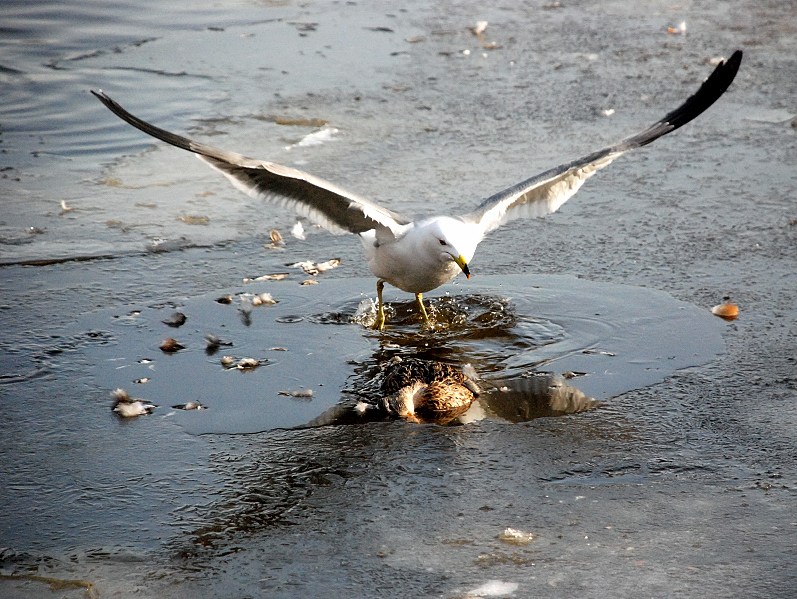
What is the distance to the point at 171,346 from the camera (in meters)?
5.36

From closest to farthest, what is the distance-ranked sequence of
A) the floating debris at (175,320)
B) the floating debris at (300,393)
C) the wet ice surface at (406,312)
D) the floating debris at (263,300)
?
the wet ice surface at (406,312)
the floating debris at (300,393)
the floating debris at (175,320)
the floating debris at (263,300)

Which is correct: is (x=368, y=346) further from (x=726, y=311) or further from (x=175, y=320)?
(x=726, y=311)

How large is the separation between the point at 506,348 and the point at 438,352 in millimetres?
338

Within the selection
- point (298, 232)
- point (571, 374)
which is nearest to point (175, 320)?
point (298, 232)

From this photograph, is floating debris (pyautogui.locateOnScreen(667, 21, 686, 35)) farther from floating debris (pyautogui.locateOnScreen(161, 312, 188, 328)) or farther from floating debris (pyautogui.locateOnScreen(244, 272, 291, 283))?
floating debris (pyautogui.locateOnScreen(161, 312, 188, 328))

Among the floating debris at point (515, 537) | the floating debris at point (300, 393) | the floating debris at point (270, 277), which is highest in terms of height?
the floating debris at point (270, 277)

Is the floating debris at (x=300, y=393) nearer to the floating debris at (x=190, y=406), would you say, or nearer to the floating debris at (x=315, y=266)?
the floating debris at (x=190, y=406)

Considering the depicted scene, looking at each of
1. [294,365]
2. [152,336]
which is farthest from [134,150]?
[294,365]

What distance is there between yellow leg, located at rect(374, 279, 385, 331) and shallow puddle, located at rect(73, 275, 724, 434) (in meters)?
0.06

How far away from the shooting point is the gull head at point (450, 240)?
17.8 feet

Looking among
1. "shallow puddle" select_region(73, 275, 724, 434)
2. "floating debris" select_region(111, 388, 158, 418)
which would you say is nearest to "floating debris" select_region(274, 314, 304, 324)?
"shallow puddle" select_region(73, 275, 724, 434)

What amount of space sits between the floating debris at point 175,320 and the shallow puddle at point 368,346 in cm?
2

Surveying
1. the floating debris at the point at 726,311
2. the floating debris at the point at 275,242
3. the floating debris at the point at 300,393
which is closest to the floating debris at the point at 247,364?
the floating debris at the point at 300,393

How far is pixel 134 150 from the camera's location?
27.5 ft
